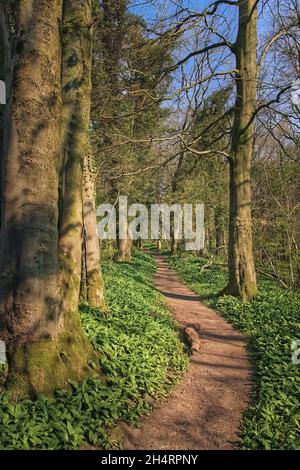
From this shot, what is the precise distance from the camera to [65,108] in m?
5.64

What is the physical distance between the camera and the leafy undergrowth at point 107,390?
11.8 ft

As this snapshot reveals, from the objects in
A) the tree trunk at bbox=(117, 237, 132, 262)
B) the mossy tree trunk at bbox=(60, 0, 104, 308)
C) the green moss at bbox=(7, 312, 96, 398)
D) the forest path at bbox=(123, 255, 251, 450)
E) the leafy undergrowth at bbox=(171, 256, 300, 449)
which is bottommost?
the forest path at bbox=(123, 255, 251, 450)

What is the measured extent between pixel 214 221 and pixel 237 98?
13.5 metres

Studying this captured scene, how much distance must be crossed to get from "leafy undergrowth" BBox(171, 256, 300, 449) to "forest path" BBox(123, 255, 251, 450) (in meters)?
0.20

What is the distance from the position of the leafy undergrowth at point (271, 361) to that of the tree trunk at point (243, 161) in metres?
0.76

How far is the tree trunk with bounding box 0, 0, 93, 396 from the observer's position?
13.5 feet

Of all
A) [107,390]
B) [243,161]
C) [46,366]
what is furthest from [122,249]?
[46,366]

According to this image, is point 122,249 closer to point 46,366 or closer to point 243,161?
point 243,161

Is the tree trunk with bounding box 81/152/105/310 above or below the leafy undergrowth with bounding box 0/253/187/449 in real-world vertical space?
above

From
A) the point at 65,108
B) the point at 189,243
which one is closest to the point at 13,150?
the point at 65,108

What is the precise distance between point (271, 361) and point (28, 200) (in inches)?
182

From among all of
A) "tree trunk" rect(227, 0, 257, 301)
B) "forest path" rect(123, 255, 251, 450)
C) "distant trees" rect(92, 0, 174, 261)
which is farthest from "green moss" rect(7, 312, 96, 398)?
"tree trunk" rect(227, 0, 257, 301)

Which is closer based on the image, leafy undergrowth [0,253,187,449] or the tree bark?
leafy undergrowth [0,253,187,449]

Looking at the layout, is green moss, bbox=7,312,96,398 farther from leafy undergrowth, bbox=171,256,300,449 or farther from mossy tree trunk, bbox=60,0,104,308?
leafy undergrowth, bbox=171,256,300,449
